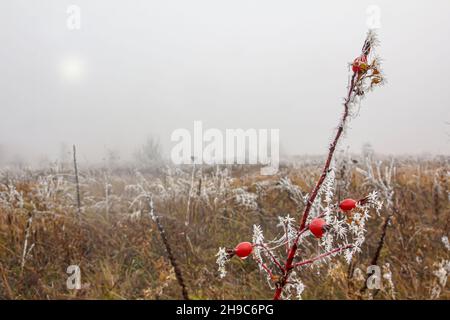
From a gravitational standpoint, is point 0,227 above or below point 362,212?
below

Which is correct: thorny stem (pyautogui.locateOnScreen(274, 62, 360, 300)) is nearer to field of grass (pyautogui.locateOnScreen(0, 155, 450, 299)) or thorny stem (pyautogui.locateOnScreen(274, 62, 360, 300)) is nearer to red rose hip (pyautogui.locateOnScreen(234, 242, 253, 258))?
red rose hip (pyautogui.locateOnScreen(234, 242, 253, 258))

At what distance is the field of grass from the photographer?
4102mm

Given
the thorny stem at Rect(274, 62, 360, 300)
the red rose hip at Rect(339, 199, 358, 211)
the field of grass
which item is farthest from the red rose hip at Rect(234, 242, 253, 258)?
the field of grass

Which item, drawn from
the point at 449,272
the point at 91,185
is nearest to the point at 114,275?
the point at 449,272

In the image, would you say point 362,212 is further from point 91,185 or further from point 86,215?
point 91,185

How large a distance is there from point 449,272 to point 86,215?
16.4ft

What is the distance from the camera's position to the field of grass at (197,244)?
410 cm

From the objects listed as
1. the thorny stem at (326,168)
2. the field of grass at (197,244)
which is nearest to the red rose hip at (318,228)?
the thorny stem at (326,168)
